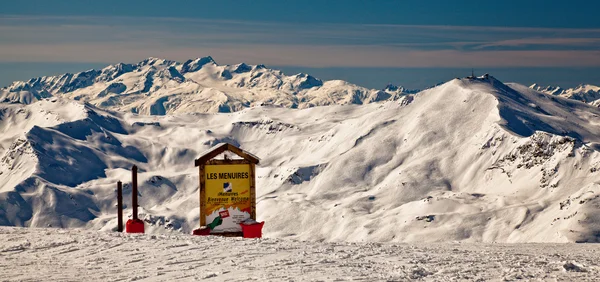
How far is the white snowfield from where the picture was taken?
22938 mm

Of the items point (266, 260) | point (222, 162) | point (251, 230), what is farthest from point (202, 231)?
point (266, 260)

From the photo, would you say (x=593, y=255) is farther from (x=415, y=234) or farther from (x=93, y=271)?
(x=415, y=234)

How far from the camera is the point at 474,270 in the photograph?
23.4 m

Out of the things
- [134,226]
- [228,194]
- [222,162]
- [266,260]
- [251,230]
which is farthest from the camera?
[228,194]

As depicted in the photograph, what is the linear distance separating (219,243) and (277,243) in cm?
211

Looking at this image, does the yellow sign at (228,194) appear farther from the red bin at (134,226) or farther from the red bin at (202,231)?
the red bin at (134,226)

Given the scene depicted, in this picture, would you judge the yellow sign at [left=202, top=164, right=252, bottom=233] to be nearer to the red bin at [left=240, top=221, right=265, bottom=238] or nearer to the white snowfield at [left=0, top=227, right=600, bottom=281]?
the red bin at [left=240, top=221, right=265, bottom=238]

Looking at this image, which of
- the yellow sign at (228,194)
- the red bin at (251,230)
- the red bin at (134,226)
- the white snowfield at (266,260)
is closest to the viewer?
the white snowfield at (266,260)

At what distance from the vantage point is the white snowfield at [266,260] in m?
22.9

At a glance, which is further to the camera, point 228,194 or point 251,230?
point 228,194

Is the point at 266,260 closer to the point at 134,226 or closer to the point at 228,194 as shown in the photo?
the point at 228,194

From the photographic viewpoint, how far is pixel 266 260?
996 inches

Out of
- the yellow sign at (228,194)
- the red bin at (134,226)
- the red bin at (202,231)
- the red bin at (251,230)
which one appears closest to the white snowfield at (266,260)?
the red bin at (134,226)

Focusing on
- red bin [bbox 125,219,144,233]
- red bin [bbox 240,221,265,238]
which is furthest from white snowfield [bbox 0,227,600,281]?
red bin [bbox 240,221,265,238]
